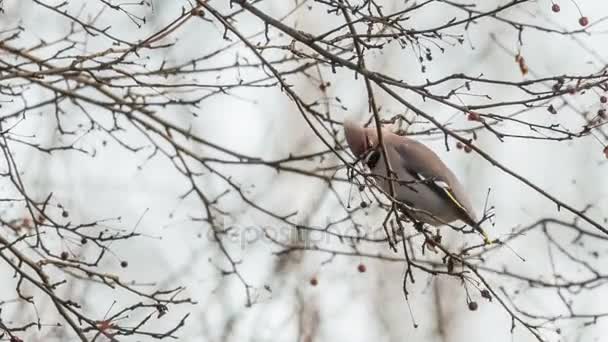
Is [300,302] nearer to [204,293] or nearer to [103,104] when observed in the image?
[204,293]

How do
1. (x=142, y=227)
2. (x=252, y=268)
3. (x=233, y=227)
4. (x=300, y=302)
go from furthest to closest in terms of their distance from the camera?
(x=300, y=302), (x=252, y=268), (x=142, y=227), (x=233, y=227)

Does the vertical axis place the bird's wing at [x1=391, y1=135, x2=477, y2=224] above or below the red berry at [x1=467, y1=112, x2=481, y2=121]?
above

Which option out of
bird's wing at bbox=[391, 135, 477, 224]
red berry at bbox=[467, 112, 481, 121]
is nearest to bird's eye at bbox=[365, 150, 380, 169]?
bird's wing at bbox=[391, 135, 477, 224]

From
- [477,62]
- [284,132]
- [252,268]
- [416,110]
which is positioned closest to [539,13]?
[416,110]

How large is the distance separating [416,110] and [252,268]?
219 inches


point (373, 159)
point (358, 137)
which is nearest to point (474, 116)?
point (373, 159)

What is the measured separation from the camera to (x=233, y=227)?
5156mm

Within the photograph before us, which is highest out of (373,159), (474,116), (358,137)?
(358,137)

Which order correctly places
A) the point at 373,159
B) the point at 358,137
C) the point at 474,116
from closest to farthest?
the point at 474,116 < the point at 373,159 < the point at 358,137

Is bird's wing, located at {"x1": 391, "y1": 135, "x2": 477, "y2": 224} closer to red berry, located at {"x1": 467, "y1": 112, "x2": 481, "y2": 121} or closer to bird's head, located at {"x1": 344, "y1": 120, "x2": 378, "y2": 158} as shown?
bird's head, located at {"x1": 344, "y1": 120, "x2": 378, "y2": 158}

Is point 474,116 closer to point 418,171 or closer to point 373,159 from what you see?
point 373,159

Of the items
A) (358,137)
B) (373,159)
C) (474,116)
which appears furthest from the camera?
(358,137)

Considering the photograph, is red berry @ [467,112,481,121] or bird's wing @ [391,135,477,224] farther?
bird's wing @ [391,135,477,224]

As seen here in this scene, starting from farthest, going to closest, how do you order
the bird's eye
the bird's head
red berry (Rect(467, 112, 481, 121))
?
the bird's head < the bird's eye < red berry (Rect(467, 112, 481, 121))
